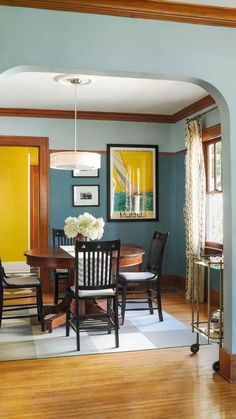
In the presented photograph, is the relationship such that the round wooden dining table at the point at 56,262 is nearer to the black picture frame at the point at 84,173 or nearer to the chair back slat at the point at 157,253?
the chair back slat at the point at 157,253

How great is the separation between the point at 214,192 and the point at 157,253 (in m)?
1.26

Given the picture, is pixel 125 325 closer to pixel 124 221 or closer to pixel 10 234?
pixel 124 221

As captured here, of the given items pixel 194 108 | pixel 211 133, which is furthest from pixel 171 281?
pixel 194 108

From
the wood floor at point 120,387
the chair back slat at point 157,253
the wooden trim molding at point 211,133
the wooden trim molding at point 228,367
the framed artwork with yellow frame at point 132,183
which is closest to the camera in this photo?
the wood floor at point 120,387

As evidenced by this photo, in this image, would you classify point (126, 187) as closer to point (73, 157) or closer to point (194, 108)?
point (194, 108)

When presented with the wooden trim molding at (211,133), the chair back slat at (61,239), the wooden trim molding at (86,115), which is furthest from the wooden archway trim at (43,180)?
the wooden trim molding at (211,133)

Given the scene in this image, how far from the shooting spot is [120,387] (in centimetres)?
306

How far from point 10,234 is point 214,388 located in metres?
6.21

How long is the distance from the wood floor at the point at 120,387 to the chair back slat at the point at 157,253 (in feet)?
3.66

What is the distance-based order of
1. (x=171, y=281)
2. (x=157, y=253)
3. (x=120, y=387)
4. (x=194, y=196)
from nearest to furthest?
(x=120, y=387), (x=157, y=253), (x=194, y=196), (x=171, y=281)

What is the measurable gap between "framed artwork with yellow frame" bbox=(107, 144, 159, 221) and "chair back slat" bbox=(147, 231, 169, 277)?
147cm

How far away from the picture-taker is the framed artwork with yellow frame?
6.55 m

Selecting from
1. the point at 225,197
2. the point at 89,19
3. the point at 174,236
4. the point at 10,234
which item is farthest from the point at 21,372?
the point at 10,234

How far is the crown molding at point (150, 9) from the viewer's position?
2.80 m
